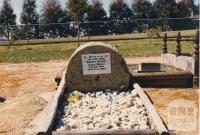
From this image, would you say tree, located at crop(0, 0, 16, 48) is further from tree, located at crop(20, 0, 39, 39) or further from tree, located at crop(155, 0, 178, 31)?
tree, located at crop(155, 0, 178, 31)

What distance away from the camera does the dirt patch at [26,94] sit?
7667 mm

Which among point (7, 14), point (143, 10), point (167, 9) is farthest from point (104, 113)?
point (143, 10)

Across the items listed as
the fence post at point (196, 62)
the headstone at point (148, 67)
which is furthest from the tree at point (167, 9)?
the fence post at point (196, 62)

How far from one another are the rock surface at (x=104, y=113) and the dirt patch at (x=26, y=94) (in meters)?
0.71

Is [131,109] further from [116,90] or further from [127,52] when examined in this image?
[127,52]

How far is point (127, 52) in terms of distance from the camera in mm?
19422

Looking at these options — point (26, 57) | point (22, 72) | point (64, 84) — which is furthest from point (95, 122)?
point (26, 57)

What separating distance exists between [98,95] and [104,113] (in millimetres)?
1658

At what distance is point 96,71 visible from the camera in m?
9.28

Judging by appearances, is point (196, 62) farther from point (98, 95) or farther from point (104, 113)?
Result: point (104, 113)

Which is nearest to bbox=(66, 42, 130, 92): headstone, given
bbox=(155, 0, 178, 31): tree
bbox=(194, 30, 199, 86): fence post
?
bbox=(194, 30, 199, 86): fence post

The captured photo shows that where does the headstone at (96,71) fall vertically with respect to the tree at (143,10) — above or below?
below

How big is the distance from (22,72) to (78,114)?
7668mm

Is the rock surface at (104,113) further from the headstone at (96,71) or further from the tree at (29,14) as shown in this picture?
the tree at (29,14)
